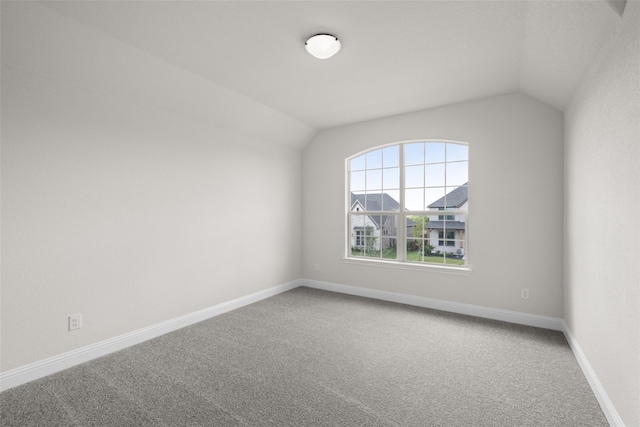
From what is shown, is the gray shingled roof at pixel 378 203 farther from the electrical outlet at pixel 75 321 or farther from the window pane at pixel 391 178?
the electrical outlet at pixel 75 321

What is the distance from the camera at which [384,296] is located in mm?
4223

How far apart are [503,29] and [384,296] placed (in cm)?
327

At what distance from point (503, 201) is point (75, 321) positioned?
4369 millimetres

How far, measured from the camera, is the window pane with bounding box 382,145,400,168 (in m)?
4.27

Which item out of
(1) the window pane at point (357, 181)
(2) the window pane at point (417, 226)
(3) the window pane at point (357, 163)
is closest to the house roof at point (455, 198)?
(2) the window pane at point (417, 226)

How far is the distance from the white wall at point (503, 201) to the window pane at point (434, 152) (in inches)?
6.2

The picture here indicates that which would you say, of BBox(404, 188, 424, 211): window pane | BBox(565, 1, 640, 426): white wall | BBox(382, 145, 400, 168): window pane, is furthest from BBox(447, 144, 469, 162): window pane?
BBox(565, 1, 640, 426): white wall

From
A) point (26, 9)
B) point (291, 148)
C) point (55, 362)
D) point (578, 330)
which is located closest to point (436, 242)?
point (578, 330)

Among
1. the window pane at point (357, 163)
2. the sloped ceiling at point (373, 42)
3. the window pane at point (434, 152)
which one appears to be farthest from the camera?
the window pane at point (357, 163)

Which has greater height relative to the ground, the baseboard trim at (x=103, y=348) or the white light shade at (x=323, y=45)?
the white light shade at (x=323, y=45)

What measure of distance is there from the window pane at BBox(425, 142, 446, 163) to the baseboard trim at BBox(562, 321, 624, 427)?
232 cm

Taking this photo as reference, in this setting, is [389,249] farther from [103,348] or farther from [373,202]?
[103,348]

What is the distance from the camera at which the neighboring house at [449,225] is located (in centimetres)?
380

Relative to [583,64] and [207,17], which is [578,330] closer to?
[583,64]
